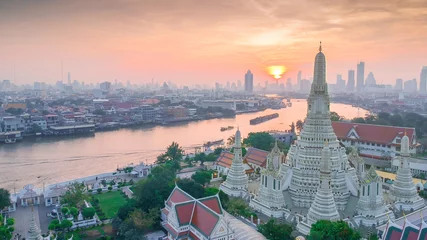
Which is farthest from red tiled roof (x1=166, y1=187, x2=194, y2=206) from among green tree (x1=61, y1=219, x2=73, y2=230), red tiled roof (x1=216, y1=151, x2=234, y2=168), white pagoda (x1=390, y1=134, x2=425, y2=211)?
white pagoda (x1=390, y1=134, x2=425, y2=211)

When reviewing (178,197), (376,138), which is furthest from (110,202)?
(376,138)

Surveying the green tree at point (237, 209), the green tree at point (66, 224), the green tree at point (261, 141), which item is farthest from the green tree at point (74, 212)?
the green tree at point (261, 141)

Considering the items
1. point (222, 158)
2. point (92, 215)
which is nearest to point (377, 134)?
point (222, 158)

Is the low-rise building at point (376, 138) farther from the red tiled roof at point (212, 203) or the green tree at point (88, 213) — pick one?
the green tree at point (88, 213)

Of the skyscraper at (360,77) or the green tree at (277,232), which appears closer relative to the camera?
the green tree at (277,232)

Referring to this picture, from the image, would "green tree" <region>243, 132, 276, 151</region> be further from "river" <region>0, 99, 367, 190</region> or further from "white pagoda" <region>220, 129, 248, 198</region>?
"white pagoda" <region>220, 129, 248, 198</region>

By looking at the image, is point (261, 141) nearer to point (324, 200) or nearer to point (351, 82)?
point (324, 200)
